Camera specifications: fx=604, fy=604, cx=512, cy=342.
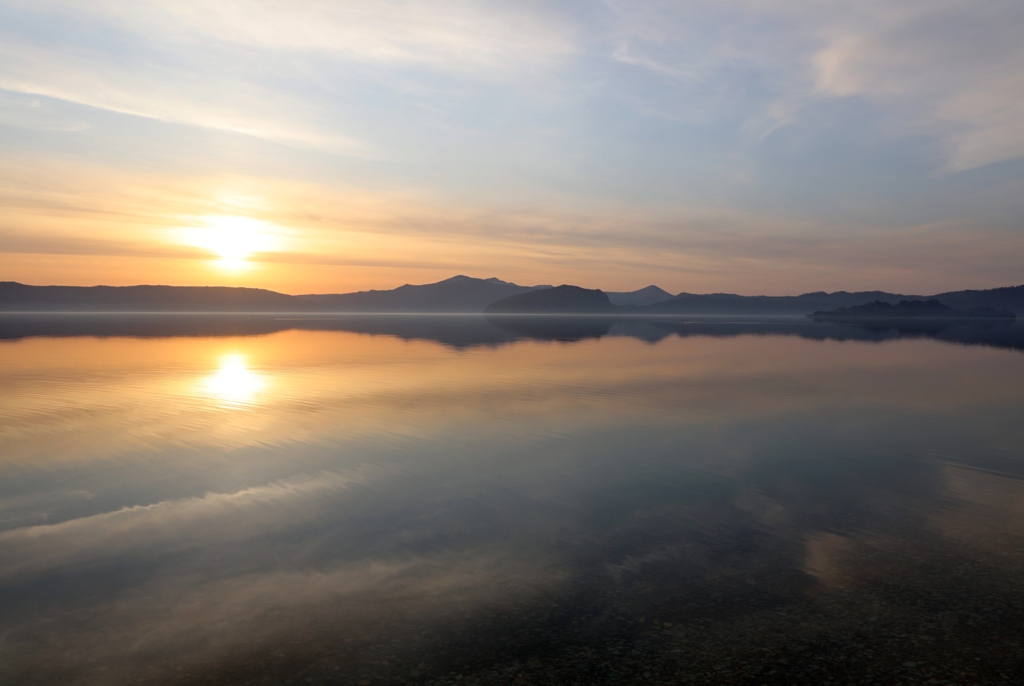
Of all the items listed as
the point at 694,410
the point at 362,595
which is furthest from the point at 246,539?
the point at 694,410

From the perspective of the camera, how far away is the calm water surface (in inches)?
350

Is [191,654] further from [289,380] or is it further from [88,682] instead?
[289,380]

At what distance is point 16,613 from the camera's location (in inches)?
390

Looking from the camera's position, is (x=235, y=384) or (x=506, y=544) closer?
(x=506, y=544)

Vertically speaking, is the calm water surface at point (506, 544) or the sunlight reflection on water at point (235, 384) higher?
the sunlight reflection on water at point (235, 384)

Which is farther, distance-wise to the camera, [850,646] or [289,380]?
[289,380]

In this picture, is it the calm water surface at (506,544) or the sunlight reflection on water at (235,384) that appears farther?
the sunlight reflection on water at (235,384)

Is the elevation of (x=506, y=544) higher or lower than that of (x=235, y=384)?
lower

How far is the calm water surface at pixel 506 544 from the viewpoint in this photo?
889 cm

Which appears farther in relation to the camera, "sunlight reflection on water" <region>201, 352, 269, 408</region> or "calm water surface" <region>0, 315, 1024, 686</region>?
"sunlight reflection on water" <region>201, 352, 269, 408</region>

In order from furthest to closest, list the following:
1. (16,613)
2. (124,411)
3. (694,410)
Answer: (694,410) → (124,411) → (16,613)

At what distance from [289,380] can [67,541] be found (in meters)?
26.5

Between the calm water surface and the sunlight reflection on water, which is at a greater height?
the sunlight reflection on water

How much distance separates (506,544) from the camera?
12.9m
